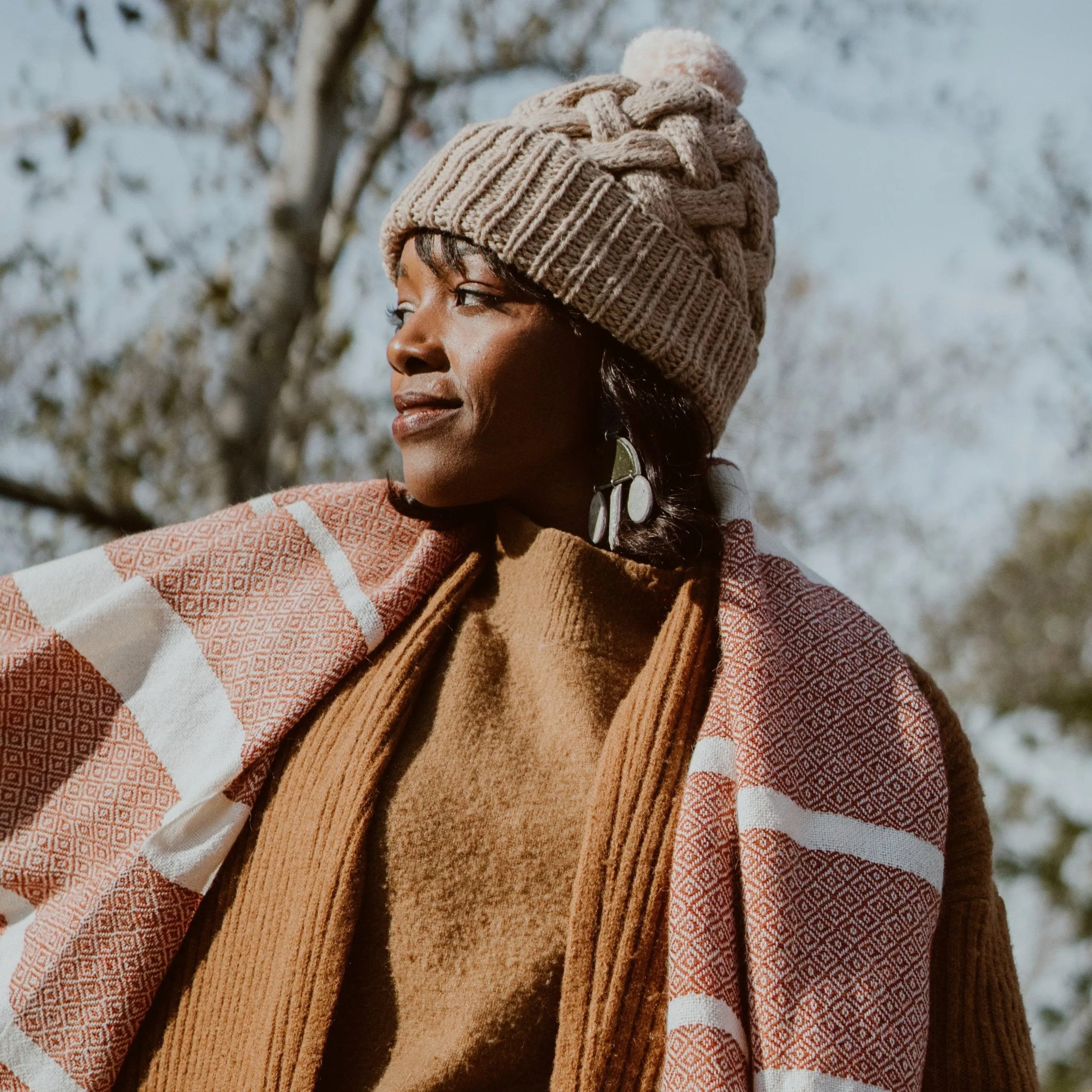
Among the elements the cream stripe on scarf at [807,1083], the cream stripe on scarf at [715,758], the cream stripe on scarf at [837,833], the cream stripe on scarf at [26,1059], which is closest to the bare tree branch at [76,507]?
the cream stripe on scarf at [26,1059]

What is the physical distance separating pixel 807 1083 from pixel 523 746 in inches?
22.3

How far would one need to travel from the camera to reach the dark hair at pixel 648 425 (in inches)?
76.3

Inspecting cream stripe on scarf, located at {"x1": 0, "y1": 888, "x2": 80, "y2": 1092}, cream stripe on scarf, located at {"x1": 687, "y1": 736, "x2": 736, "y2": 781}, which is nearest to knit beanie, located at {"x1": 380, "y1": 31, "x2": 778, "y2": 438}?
cream stripe on scarf, located at {"x1": 687, "y1": 736, "x2": 736, "y2": 781}

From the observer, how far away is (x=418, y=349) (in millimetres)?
1914

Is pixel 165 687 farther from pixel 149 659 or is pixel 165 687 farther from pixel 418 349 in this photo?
pixel 418 349

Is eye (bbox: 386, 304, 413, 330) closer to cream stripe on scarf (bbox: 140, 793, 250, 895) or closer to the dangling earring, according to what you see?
the dangling earring

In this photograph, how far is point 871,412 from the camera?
14.1 meters

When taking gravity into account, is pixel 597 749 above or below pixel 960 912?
above

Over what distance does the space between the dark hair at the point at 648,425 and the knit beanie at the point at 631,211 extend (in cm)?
2

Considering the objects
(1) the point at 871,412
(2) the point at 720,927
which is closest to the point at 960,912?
(2) the point at 720,927

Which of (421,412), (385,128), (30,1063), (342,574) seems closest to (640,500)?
(421,412)

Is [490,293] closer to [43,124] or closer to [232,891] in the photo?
[232,891]

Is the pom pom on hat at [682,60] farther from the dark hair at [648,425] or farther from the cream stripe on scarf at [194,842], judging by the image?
the cream stripe on scarf at [194,842]

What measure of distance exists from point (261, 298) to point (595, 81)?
246 centimetres
